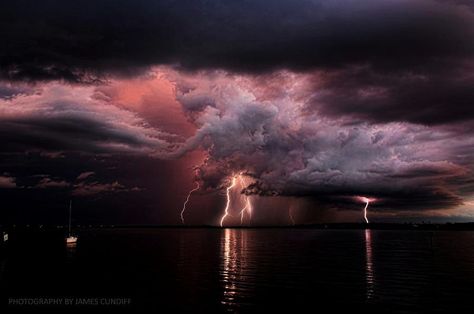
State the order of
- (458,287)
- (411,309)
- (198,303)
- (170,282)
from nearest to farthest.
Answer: (411,309)
(198,303)
(458,287)
(170,282)

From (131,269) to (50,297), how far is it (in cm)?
2630

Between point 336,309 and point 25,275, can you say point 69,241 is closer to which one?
point 25,275

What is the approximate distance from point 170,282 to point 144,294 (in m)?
9.21

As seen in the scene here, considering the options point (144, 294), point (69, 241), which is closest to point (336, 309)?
point (144, 294)

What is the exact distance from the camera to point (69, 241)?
151 metres

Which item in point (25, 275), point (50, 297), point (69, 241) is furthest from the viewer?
point (69, 241)

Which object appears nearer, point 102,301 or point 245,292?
point 102,301

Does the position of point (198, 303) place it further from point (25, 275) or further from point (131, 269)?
point (25, 275)

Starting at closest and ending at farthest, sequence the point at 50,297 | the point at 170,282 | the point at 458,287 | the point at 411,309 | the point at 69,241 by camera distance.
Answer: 1. the point at 411,309
2. the point at 50,297
3. the point at 458,287
4. the point at 170,282
5. the point at 69,241

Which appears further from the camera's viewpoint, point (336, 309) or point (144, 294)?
point (144, 294)

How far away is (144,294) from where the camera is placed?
4909 centimetres

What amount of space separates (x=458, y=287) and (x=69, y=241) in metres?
133

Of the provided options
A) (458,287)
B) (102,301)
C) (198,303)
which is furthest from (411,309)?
(102,301)

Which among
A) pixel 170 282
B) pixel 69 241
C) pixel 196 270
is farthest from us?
pixel 69 241
